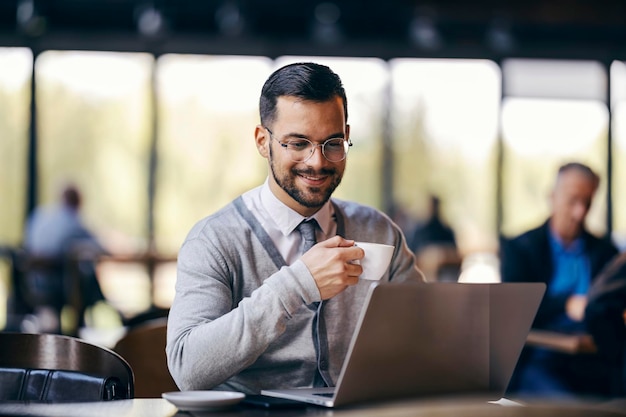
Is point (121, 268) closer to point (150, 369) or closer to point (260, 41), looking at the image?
point (260, 41)

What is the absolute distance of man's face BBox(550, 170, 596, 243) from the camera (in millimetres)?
3779

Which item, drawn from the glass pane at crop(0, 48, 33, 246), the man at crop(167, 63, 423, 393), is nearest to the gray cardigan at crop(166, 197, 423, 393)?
the man at crop(167, 63, 423, 393)

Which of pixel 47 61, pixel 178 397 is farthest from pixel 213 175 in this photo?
pixel 178 397

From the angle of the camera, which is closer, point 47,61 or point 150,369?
point 150,369

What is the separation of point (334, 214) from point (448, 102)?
7.85 metres

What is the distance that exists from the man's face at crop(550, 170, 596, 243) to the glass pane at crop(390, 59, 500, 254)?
5.75 meters

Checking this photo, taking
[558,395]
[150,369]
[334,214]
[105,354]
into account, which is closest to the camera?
[105,354]

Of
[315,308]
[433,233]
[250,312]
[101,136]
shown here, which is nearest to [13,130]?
[101,136]

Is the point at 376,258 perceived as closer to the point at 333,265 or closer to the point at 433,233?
the point at 333,265

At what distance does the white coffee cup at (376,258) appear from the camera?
1.54 meters

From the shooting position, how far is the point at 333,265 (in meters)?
1.54

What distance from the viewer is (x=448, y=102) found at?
962 cm

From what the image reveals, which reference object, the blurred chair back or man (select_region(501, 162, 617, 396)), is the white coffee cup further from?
man (select_region(501, 162, 617, 396))

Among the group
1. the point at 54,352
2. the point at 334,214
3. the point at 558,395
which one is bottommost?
the point at 558,395
